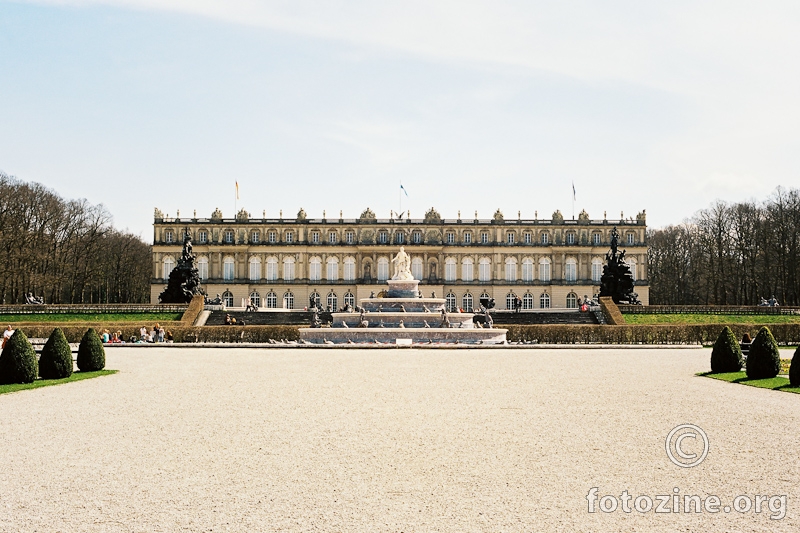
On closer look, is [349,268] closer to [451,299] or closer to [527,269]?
[451,299]

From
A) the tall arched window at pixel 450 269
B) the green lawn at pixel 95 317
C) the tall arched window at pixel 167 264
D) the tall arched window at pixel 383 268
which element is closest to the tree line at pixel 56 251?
the tall arched window at pixel 167 264

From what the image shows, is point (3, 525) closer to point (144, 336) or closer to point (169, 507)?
point (169, 507)

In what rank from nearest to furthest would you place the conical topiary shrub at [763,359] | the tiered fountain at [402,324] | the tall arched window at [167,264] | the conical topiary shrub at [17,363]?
the conical topiary shrub at [17,363]
the conical topiary shrub at [763,359]
the tiered fountain at [402,324]
the tall arched window at [167,264]

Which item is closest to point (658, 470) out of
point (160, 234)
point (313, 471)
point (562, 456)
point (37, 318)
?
point (562, 456)

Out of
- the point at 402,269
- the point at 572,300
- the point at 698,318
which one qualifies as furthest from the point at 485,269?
the point at 402,269

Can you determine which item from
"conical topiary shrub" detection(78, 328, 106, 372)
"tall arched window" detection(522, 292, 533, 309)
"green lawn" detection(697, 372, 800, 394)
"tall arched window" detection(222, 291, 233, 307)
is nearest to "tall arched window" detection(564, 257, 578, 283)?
"tall arched window" detection(522, 292, 533, 309)

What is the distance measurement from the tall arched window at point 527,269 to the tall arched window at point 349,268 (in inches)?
677

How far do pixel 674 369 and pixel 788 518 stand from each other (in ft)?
49.0

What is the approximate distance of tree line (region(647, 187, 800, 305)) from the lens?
5966 centimetres

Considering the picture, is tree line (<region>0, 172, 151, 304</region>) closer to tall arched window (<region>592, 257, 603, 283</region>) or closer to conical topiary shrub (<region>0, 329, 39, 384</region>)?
conical topiary shrub (<region>0, 329, 39, 384</region>)

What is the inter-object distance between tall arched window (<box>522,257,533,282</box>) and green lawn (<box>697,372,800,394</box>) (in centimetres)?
6112

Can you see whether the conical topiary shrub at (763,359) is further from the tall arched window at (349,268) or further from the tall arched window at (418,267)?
the tall arched window at (349,268)

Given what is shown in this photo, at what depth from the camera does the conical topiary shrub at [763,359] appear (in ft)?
60.3

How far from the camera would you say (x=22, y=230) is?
185ft
